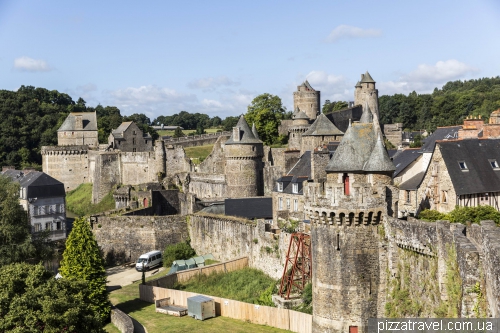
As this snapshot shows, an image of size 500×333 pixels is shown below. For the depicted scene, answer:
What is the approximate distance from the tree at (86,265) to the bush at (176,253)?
8.27m

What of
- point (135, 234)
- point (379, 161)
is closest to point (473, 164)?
point (379, 161)

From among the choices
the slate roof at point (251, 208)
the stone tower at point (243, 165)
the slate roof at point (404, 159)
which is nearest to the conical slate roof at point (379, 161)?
the slate roof at point (404, 159)

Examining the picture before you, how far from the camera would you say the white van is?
36.9 meters

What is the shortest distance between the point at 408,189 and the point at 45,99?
9533 centimetres

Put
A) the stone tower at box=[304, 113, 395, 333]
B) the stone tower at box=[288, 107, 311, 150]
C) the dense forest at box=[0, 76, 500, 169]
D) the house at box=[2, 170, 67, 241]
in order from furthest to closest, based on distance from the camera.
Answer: the dense forest at box=[0, 76, 500, 169]
the stone tower at box=[288, 107, 311, 150]
the house at box=[2, 170, 67, 241]
the stone tower at box=[304, 113, 395, 333]

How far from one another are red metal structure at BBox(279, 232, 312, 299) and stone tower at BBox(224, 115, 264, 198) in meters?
17.3

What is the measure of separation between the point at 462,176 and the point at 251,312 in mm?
11427

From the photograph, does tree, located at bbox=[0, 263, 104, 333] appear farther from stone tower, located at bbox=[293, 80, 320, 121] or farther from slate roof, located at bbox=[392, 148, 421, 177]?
stone tower, located at bbox=[293, 80, 320, 121]

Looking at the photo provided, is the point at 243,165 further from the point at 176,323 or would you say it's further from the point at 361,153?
the point at 361,153

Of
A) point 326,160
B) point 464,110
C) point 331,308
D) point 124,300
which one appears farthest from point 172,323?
point 464,110

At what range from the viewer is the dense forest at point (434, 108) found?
86.5 metres

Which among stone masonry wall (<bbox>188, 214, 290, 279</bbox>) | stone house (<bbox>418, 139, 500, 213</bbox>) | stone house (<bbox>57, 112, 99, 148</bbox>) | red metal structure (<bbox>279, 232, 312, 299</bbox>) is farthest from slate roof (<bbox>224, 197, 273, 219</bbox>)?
stone house (<bbox>57, 112, 99, 148</bbox>)

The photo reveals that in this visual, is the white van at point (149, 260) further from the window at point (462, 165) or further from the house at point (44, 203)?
the window at point (462, 165)

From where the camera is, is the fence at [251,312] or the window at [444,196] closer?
the fence at [251,312]
